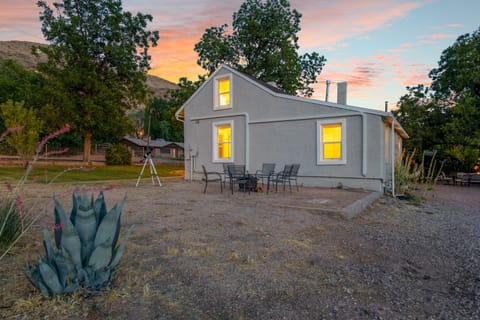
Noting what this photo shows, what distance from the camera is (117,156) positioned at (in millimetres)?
24625

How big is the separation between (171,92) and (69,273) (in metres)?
19.9

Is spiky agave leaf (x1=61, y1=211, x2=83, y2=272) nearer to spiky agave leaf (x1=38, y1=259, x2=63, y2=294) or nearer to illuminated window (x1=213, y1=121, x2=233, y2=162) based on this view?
spiky agave leaf (x1=38, y1=259, x2=63, y2=294)

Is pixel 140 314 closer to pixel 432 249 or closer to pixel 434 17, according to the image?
pixel 432 249

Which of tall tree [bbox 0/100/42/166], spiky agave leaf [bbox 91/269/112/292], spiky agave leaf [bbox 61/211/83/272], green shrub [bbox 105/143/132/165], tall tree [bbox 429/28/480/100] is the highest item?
tall tree [bbox 429/28/480/100]

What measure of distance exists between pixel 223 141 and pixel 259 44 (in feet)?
42.7

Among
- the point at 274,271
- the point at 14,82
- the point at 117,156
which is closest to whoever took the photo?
the point at 274,271

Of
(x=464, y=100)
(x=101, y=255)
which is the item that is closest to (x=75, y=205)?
(x=101, y=255)

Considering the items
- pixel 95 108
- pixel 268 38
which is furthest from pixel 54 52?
pixel 268 38

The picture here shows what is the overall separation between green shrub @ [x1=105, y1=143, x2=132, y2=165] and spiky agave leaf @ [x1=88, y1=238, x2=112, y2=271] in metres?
24.6

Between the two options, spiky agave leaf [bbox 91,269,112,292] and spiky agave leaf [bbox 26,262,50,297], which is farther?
spiky agave leaf [bbox 91,269,112,292]

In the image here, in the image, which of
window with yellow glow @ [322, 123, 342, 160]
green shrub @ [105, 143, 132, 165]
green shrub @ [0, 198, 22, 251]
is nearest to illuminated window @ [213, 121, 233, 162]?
window with yellow glow @ [322, 123, 342, 160]

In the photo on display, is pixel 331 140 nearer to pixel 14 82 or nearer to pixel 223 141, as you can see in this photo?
pixel 223 141

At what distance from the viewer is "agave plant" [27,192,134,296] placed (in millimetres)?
1977

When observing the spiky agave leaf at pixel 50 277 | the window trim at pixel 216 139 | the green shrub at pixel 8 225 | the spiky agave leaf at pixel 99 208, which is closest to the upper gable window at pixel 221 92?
the window trim at pixel 216 139
